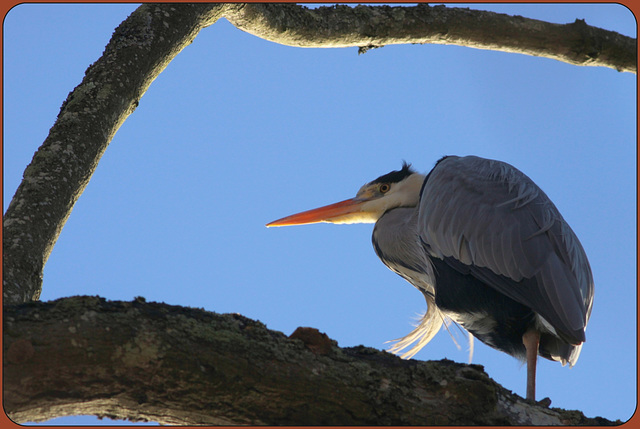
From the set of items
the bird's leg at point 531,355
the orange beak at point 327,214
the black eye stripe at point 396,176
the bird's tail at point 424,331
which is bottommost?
the bird's leg at point 531,355

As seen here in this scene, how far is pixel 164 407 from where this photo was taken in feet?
6.09

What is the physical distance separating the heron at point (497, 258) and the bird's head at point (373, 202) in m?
0.17

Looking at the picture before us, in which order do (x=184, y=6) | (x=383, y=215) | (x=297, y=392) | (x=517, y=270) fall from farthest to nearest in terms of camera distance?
(x=383, y=215) < (x=517, y=270) < (x=184, y=6) < (x=297, y=392)

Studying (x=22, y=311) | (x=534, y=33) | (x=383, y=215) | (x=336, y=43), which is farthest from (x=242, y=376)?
(x=534, y=33)

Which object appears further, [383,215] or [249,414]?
[383,215]

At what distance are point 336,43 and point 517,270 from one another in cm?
175

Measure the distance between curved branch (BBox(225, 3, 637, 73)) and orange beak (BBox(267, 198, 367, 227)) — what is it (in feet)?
4.33

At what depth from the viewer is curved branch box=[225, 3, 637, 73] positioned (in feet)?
12.0

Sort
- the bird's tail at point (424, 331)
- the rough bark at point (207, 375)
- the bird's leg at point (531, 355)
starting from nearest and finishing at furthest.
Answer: the rough bark at point (207, 375)
the bird's leg at point (531, 355)
the bird's tail at point (424, 331)

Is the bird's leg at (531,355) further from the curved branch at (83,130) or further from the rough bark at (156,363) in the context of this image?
the curved branch at (83,130)

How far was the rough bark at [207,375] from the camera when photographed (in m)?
1.73

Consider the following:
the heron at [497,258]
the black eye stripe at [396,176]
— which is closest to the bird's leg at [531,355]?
the heron at [497,258]

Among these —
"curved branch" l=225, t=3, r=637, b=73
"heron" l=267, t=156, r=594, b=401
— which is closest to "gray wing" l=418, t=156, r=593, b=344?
"heron" l=267, t=156, r=594, b=401

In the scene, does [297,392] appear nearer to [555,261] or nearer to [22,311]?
[22,311]
